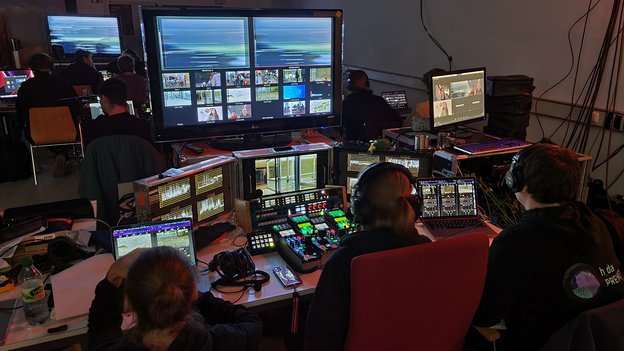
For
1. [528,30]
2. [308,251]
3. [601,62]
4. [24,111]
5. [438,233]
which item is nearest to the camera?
[308,251]

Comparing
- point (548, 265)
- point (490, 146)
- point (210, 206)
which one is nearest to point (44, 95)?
point (210, 206)

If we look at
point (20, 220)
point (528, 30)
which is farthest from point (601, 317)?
point (528, 30)

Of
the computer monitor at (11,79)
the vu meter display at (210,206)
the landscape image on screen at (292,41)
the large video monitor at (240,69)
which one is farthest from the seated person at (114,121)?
the computer monitor at (11,79)

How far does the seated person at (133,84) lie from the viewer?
213 inches

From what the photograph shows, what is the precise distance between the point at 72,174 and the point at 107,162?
9.67 ft

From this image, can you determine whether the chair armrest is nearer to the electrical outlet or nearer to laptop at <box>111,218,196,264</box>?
laptop at <box>111,218,196,264</box>

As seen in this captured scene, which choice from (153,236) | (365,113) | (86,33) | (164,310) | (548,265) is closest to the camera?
(164,310)

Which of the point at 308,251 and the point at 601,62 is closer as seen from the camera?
the point at 308,251

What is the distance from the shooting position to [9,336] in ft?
5.37

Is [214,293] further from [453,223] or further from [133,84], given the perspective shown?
[133,84]

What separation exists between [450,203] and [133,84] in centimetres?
414

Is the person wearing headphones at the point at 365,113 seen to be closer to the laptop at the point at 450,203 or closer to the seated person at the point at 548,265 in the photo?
the laptop at the point at 450,203

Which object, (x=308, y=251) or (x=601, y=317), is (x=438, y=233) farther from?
(x=601, y=317)

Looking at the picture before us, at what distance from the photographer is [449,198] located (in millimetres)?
2555
